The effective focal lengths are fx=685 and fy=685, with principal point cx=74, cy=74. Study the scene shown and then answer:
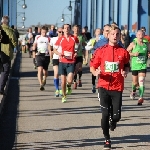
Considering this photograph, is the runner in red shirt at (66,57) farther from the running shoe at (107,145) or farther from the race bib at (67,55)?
the running shoe at (107,145)


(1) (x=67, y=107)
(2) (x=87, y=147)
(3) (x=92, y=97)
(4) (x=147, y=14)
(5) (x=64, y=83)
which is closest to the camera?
(2) (x=87, y=147)

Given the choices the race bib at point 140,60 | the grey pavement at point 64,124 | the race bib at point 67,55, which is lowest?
the grey pavement at point 64,124

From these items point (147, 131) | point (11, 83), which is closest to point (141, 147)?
point (147, 131)

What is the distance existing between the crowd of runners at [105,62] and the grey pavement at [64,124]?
340 mm

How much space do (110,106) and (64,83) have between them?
5.53 m

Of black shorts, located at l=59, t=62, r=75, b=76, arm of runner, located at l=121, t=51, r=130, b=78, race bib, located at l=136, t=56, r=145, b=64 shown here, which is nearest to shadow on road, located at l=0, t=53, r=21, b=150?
black shorts, located at l=59, t=62, r=75, b=76

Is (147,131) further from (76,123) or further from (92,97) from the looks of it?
→ (92,97)

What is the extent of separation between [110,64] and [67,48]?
5792 millimetres

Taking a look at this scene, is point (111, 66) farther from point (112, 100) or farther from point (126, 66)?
point (112, 100)

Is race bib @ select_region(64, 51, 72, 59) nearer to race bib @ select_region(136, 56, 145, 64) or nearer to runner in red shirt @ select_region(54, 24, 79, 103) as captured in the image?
runner in red shirt @ select_region(54, 24, 79, 103)

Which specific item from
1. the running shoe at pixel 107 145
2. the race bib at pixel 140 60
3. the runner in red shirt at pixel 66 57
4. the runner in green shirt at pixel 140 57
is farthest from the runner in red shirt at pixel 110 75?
the runner in red shirt at pixel 66 57

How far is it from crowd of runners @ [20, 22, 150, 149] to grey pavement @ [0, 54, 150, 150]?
0.34m

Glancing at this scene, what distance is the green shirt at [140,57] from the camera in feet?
46.6

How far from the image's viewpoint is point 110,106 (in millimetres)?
9062
